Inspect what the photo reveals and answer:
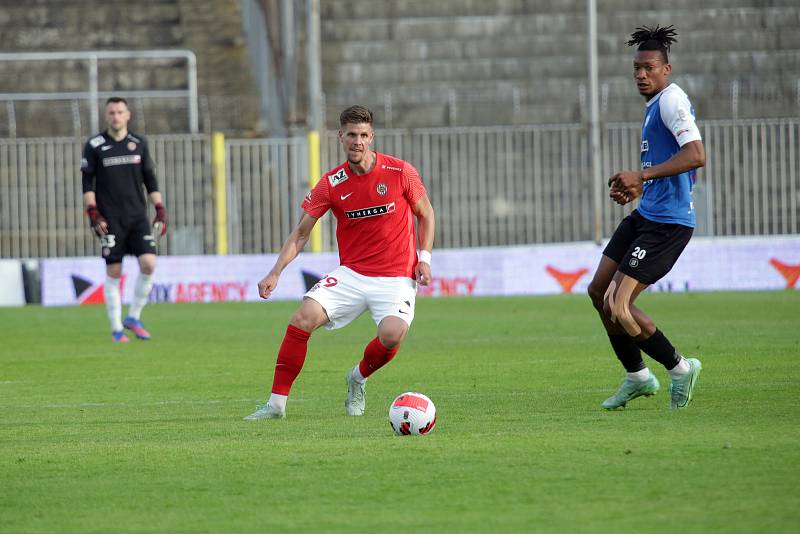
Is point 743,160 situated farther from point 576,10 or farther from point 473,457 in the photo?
point 473,457

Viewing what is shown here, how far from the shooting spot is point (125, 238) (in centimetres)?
1530

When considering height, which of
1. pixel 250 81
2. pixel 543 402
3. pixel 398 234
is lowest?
pixel 543 402

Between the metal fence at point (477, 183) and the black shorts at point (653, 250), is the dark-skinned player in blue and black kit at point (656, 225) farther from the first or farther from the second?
the metal fence at point (477, 183)

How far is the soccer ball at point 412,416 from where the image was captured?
7688 mm

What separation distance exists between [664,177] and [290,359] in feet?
8.22

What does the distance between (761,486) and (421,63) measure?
78.7ft

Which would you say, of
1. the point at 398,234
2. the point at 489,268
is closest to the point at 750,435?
the point at 398,234

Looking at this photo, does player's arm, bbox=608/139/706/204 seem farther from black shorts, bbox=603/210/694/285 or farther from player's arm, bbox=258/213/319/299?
player's arm, bbox=258/213/319/299

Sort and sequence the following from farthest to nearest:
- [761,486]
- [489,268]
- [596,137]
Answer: [596,137], [489,268], [761,486]

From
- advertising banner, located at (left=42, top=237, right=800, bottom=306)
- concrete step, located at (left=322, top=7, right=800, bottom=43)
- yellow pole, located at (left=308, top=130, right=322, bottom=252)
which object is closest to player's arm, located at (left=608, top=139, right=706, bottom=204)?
advertising banner, located at (left=42, top=237, right=800, bottom=306)

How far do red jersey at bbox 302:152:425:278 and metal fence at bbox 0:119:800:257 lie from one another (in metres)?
15.5

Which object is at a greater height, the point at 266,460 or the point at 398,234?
the point at 398,234

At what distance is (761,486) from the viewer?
5.97 metres

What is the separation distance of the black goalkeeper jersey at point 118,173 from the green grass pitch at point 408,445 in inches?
74.1
